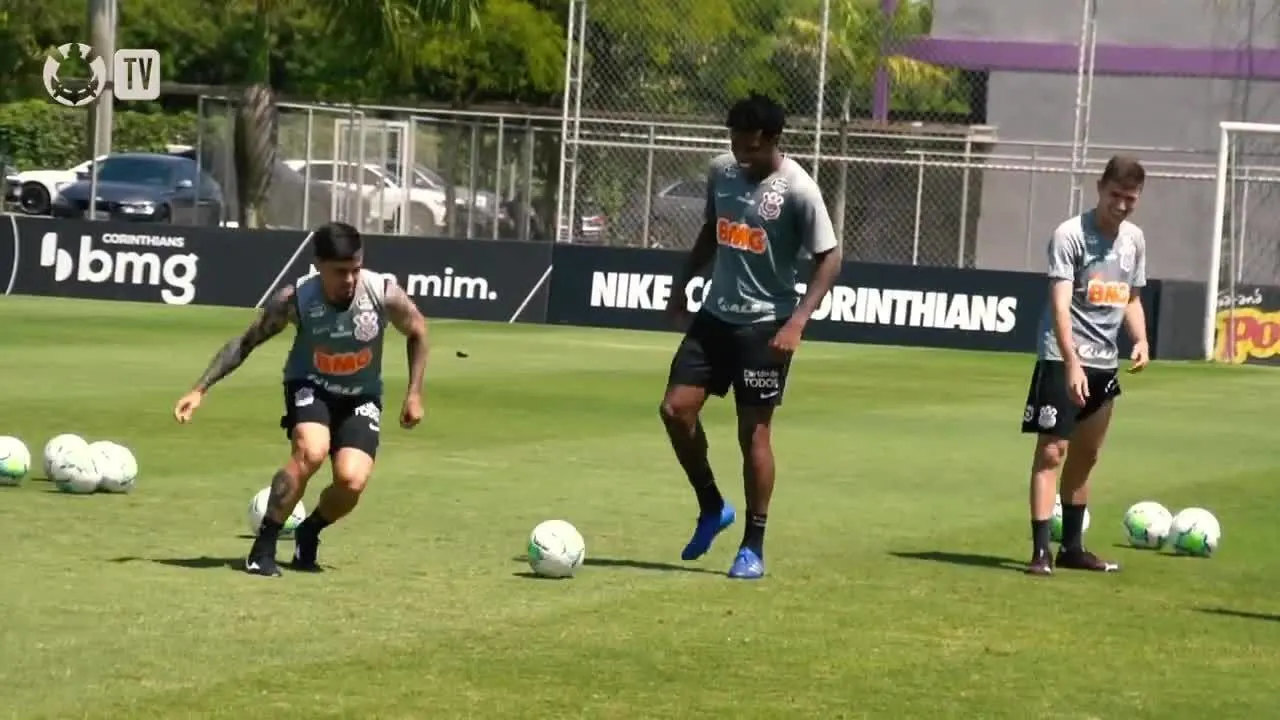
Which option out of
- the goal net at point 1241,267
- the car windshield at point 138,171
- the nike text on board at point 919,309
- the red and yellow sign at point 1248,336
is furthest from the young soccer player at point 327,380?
the car windshield at point 138,171

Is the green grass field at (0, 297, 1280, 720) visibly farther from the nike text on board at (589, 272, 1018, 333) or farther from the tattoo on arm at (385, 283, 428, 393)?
the nike text on board at (589, 272, 1018, 333)

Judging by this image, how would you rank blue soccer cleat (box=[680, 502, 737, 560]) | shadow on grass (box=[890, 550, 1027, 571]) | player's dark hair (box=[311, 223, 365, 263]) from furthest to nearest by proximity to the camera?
shadow on grass (box=[890, 550, 1027, 571]), blue soccer cleat (box=[680, 502, 737, 560]), player's dark hair (box=[311, 223, 365, 263])

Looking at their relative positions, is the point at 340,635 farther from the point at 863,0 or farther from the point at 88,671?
the point at 863,0

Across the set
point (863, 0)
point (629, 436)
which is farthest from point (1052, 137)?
point (629, 436)

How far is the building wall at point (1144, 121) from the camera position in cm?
3559

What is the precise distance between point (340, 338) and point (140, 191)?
3452 cm

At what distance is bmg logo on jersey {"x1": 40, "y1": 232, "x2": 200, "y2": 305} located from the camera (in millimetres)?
32188

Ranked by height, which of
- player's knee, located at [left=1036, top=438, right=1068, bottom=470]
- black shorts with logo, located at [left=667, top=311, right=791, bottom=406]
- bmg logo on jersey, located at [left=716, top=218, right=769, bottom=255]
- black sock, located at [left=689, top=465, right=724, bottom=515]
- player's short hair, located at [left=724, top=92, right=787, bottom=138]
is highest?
player's short hair, located at [left=724, top=92, right=787, bottom=138]

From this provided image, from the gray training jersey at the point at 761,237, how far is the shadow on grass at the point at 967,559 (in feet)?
5.35

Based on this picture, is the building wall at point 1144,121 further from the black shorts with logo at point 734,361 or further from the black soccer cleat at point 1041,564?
the black shorts with logo at point 734,361

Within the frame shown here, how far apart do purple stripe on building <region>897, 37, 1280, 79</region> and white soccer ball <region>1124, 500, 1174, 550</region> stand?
2715 centimetres

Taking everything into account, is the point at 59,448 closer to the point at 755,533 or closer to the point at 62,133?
the point at 755,533

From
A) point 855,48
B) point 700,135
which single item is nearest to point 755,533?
point 700,135

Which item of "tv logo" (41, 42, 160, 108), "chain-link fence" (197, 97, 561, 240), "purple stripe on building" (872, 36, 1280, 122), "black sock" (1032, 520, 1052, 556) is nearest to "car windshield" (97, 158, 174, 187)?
"chain-link fence" (197, 97, 561, 240)
